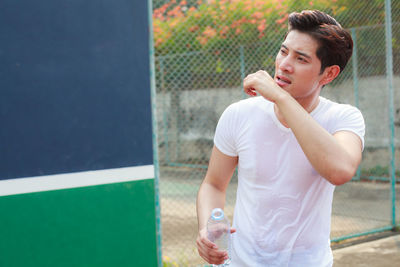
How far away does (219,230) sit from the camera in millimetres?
1814

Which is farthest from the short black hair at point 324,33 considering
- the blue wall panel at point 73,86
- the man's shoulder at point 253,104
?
the blue wall panel at point 73,86

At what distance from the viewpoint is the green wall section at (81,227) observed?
96.0 inches

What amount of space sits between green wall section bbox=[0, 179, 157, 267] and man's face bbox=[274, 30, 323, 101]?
4.26 feet

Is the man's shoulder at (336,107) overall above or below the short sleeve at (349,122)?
above

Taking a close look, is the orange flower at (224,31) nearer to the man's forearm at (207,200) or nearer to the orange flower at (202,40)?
the orange flower at (202,40)

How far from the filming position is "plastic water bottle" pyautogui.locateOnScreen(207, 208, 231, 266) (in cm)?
178

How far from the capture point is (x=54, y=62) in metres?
2.51

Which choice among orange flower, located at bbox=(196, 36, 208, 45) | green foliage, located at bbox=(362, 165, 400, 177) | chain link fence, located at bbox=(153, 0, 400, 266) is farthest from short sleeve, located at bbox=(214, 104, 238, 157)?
green foliage, located at bbox=(362, 165, 400, 177)

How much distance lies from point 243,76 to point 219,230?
17.1 ft

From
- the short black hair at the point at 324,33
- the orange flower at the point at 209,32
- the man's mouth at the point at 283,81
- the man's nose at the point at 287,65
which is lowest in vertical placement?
the orange flower at the point at 209,32

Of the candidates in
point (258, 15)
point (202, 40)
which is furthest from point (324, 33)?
point (202, 40)

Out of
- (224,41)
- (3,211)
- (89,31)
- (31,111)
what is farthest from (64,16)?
(224,41)

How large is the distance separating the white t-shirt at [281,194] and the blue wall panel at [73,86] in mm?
1045

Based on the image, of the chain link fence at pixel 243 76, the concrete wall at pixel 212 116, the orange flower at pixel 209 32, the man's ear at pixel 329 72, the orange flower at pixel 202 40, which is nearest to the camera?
the man's ear at pixel 329 72
